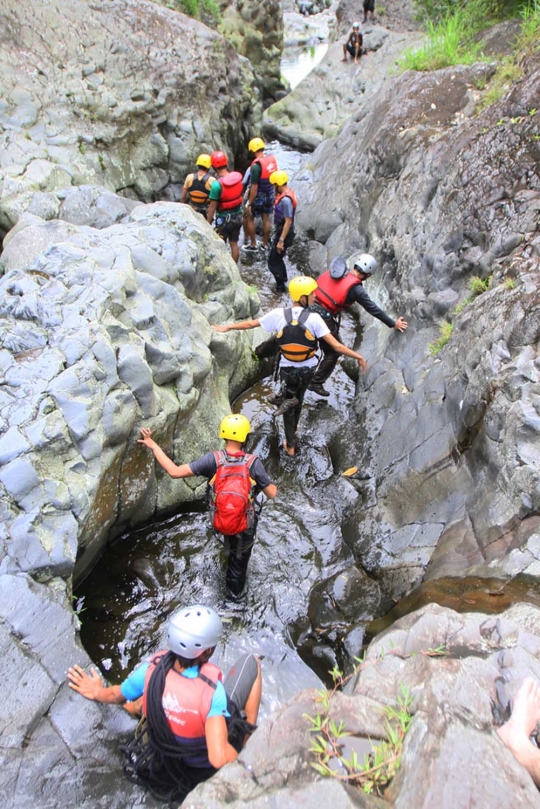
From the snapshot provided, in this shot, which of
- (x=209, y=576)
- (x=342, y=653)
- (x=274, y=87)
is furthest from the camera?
(x=274, y=87)

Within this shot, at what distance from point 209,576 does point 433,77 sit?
9649mm

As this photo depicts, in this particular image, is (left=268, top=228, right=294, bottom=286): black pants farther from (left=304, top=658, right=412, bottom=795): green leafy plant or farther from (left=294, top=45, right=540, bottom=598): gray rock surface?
(left=304, top=658, right=412, bottom=795): green leafy plant

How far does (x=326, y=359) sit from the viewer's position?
7980mm

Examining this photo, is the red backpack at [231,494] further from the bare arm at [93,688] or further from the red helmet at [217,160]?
the red helmet at [217,160]

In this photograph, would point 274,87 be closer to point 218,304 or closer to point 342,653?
point 218,304

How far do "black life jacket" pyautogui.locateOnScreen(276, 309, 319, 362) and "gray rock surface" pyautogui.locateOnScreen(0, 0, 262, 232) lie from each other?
563cm

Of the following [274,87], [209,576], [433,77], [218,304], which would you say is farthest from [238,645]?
[274,87]

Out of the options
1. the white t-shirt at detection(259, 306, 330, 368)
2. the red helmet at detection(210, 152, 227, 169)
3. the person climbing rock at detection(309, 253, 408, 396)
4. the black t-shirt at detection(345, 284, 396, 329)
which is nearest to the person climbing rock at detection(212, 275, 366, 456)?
the white t-shirt at detection(259, 306, 330, 368)

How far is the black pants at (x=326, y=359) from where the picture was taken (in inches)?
309

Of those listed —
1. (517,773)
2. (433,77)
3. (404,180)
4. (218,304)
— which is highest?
(433,77)

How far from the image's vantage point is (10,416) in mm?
4391

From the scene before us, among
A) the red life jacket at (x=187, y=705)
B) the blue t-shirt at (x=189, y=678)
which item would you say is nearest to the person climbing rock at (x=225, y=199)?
the blue t-shirt at (x=189, y=678)

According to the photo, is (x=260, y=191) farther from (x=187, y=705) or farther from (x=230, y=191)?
(x=187, y=705)

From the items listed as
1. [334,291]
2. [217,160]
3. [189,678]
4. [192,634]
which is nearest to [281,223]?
[217,160]
